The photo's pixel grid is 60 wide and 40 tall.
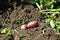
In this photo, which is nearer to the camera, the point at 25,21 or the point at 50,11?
the point at 25,21

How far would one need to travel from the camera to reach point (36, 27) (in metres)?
3.66

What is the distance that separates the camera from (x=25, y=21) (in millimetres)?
3807

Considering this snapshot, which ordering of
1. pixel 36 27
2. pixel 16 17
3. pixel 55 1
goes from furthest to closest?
pixel 55 1, pixel 16 17, pixel 36 27

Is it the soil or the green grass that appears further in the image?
the green grass

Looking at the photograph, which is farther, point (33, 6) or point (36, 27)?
point (33, 6)

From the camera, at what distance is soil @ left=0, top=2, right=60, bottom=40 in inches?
133

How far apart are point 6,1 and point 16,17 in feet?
1.89

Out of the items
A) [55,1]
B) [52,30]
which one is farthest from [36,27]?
[55,1]

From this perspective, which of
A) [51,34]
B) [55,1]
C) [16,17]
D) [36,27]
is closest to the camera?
[51,34]

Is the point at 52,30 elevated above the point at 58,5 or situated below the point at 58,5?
below

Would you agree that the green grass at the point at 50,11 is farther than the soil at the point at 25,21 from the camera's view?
Yes

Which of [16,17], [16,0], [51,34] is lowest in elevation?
[51,34]

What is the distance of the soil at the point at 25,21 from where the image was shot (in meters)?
3.37

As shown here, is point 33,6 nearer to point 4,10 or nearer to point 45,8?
point 45,8
